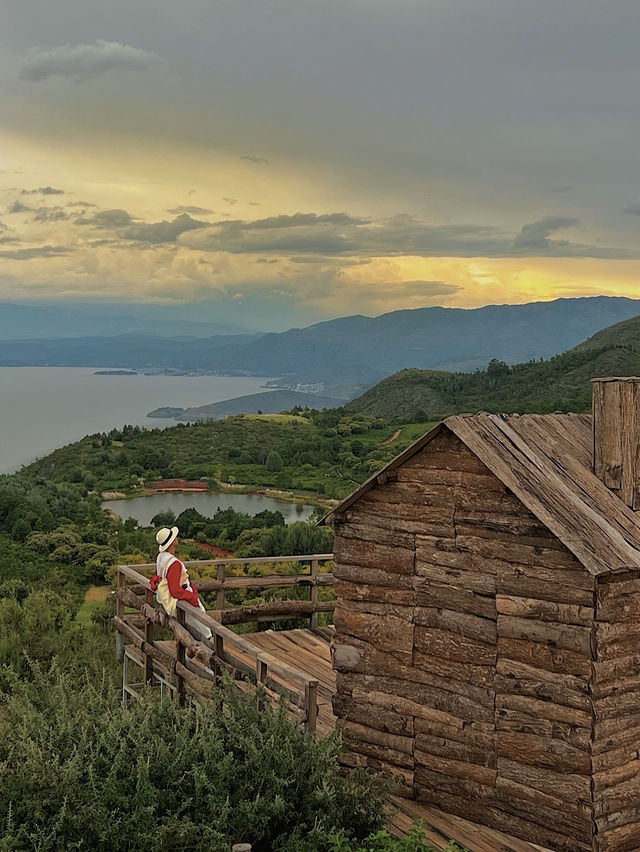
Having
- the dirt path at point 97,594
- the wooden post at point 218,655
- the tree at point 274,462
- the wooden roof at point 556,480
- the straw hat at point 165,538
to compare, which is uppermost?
the wooden roof at point 556,480

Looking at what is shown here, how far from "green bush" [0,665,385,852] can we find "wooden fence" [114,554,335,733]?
0.52m

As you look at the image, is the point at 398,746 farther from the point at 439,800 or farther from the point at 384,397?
the point at 384,397

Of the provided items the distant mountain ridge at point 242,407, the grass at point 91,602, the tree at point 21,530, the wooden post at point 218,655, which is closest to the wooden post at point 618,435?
the wooden post at point 218,655

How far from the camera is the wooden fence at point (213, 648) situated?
25.0ft

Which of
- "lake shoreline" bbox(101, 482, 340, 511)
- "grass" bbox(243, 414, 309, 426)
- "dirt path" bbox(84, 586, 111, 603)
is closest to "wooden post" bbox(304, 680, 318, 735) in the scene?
"dirt path" bbox(84, 586, 111, 603)

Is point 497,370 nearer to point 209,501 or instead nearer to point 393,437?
point 393,437

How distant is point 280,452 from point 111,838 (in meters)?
57.0

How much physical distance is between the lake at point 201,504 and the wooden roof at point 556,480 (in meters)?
33.8

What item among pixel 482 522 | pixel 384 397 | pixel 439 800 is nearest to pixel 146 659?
pixel 439 800

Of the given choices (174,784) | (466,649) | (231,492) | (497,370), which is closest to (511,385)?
(497,370)

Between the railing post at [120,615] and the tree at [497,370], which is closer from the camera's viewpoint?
the railing post at [120,615]

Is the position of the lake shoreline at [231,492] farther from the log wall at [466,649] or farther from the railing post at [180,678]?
the log wall at [466,649]

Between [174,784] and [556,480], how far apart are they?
3926mm

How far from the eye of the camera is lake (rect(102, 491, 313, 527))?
43.9m
